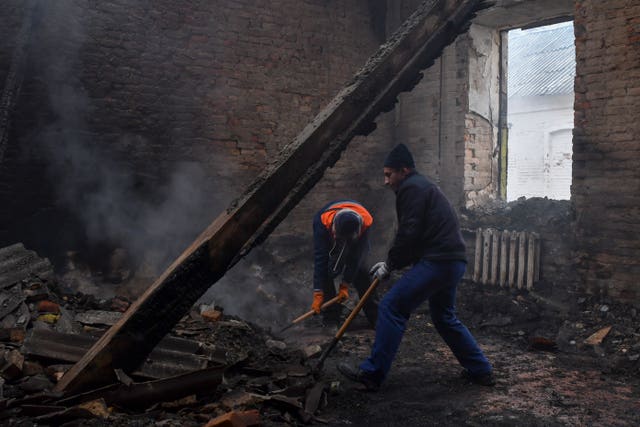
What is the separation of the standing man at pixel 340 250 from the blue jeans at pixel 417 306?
1.35 m

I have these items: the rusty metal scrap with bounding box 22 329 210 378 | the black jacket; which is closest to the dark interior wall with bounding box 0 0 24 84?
the rusty metal scrap with bounding box 22 329 210 378

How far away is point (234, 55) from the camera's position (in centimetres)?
698

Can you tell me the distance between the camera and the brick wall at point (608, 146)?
5328mm

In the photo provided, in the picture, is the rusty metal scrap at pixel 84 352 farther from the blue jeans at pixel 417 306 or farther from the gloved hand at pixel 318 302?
the gloved hand at pixel 318 302

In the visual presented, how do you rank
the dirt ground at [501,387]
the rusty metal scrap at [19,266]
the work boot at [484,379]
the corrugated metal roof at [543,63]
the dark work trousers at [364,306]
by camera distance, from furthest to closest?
the corrugated metal roof at [543,63]
the dark work trousers at [364,306]
the rusty metal scrap at [19,266]
the work boot at [484,379]
the dirt ground at [501,387]

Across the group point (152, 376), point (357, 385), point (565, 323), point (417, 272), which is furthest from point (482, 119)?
point (152, 376)

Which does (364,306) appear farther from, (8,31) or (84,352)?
(8,31)

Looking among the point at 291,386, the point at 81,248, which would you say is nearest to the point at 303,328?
the point at 291,386

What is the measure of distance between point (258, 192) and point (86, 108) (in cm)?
371

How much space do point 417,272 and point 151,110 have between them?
424 cm

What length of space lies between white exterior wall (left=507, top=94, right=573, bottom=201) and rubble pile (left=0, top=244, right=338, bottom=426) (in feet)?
56.5

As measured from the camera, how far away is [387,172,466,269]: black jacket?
12.7ft

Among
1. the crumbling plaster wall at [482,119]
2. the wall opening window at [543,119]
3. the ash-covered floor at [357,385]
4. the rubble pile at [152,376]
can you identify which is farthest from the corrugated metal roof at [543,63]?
the rubble pile at [152,376]

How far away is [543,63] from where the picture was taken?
19953 millimetres
